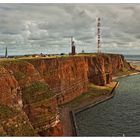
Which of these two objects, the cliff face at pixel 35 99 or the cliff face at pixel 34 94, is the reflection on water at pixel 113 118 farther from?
the cliff face at pixel 35 99

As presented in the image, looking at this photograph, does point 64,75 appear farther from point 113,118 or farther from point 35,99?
point 35,99

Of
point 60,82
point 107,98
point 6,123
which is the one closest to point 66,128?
point 6,123

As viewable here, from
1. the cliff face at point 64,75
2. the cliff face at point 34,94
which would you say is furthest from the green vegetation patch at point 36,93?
the cliff face at point 64,75

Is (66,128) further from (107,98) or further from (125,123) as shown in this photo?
(107,98)

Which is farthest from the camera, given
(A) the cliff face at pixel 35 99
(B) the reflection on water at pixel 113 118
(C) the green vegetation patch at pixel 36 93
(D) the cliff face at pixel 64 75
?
(D) the cliff face at pixel 64 75

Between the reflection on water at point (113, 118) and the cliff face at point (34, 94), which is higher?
the cliff face at point (34, 94)

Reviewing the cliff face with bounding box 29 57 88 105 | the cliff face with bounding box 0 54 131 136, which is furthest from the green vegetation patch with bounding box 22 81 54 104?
the cliff face with bounding box 29 57 88 105

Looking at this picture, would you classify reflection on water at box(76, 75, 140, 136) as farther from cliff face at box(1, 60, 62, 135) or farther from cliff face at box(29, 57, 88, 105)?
cliff face at box(1, 60, 62, 135)

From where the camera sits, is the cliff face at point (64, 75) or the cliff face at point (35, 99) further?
the cliff face at point (64, 75)
